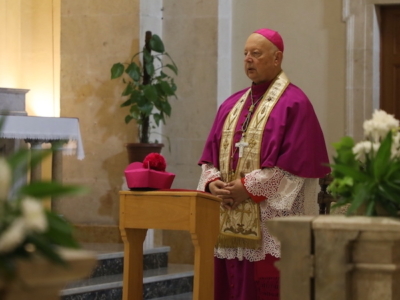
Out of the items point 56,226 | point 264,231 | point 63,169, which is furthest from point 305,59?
point 56,226

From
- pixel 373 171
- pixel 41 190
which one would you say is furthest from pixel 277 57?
pixel 41 190

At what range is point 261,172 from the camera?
4.59m

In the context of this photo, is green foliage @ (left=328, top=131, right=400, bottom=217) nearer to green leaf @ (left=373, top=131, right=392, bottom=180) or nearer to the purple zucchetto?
green leaf @ (left=373, top=131, right=392, bottom=180)

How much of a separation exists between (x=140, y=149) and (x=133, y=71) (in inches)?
28.1

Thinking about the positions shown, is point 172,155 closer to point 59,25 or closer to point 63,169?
point 63,169

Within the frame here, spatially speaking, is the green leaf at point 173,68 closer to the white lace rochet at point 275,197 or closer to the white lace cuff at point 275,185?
the white lace rochet at point 275,197

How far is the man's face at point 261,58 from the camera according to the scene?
4.71 m

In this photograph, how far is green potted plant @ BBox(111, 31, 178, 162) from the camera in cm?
724

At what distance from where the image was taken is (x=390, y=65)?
7.34m

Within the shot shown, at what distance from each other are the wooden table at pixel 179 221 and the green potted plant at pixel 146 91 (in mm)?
2940

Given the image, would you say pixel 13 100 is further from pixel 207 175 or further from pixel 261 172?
pixel 261 172

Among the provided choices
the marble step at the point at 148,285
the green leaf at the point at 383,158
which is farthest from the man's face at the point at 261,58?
the marble step at the point at 148,285

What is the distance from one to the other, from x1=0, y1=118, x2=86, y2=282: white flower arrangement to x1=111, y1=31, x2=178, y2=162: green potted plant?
534 centimetres

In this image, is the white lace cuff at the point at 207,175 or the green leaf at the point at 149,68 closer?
the white lace cuff at the point at 207,175
